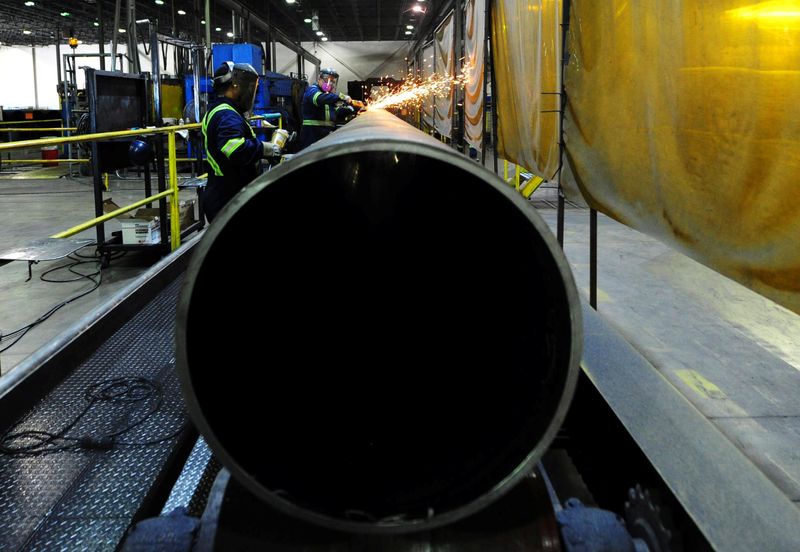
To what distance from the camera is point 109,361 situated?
9.22 ft

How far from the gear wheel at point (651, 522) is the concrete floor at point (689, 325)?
118 cm

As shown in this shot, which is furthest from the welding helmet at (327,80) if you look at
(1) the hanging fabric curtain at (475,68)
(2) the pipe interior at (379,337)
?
(2) the pipe interior at (379,337)

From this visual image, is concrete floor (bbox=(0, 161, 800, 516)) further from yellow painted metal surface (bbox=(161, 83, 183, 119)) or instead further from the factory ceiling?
the factory ceiling

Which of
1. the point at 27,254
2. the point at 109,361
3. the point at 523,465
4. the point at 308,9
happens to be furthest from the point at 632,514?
the point at 308,9

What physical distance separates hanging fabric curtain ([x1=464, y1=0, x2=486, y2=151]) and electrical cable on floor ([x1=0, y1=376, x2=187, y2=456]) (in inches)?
179

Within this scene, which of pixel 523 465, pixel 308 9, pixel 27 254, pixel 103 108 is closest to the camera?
pixel 523 465

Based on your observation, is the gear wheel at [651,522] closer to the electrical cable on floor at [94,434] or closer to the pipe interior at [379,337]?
the pipe interior at [379,337]

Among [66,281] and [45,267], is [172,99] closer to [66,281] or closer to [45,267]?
[45,267]

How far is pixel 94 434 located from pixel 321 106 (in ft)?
21.3

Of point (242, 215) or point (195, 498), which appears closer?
point (242, 215)

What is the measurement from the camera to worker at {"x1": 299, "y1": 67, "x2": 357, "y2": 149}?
802 cm

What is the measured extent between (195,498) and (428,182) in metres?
1.13

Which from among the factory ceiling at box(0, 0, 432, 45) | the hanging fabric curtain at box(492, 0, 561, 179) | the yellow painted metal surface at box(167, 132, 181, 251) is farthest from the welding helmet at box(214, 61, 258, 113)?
the factory ceiling at box(0, 0, 432, 45)

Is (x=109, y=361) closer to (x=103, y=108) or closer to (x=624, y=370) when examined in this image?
(x=624, y=370)
